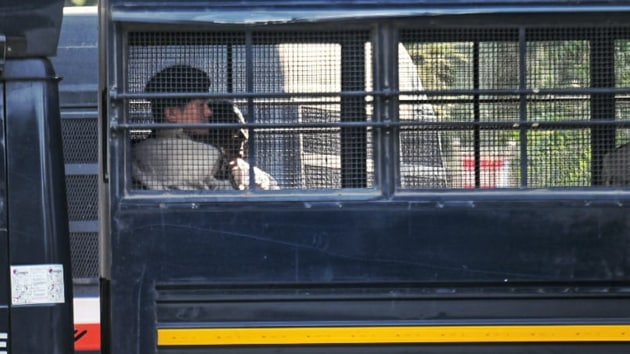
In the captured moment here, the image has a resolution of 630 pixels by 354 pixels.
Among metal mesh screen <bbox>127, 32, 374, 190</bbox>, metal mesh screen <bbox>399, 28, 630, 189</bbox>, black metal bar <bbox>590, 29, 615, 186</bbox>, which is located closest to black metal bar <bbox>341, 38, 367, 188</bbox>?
metal mesh screen <bbox>127, 32, 374, 190</bbox>

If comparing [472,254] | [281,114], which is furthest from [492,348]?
[281,114]

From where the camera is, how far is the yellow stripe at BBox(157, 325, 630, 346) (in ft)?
11.4

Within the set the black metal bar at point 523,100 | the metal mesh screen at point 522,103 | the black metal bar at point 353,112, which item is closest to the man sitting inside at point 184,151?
the black metal bar at point 353,112

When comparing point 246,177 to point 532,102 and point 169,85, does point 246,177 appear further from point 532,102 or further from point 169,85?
point 532,102

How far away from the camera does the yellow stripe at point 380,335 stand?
11.4 ft

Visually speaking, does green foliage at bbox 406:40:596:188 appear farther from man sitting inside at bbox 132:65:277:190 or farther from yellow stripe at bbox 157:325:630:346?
man sitting inside at bbox 132:65:277:190

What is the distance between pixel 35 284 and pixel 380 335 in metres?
1.27

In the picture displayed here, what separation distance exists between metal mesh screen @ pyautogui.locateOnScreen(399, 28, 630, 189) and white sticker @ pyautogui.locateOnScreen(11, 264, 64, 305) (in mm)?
1349

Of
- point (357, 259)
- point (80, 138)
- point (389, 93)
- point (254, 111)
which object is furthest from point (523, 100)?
point (80, 138)

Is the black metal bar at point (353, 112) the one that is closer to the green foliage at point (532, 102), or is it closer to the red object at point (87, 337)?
the green foliage at point (532, 102)

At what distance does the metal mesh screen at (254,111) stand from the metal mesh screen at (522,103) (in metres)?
0.22

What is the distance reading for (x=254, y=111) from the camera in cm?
358

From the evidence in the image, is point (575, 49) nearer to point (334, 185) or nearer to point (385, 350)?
point (334, 185)

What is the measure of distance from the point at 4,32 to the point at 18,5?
11 cm
